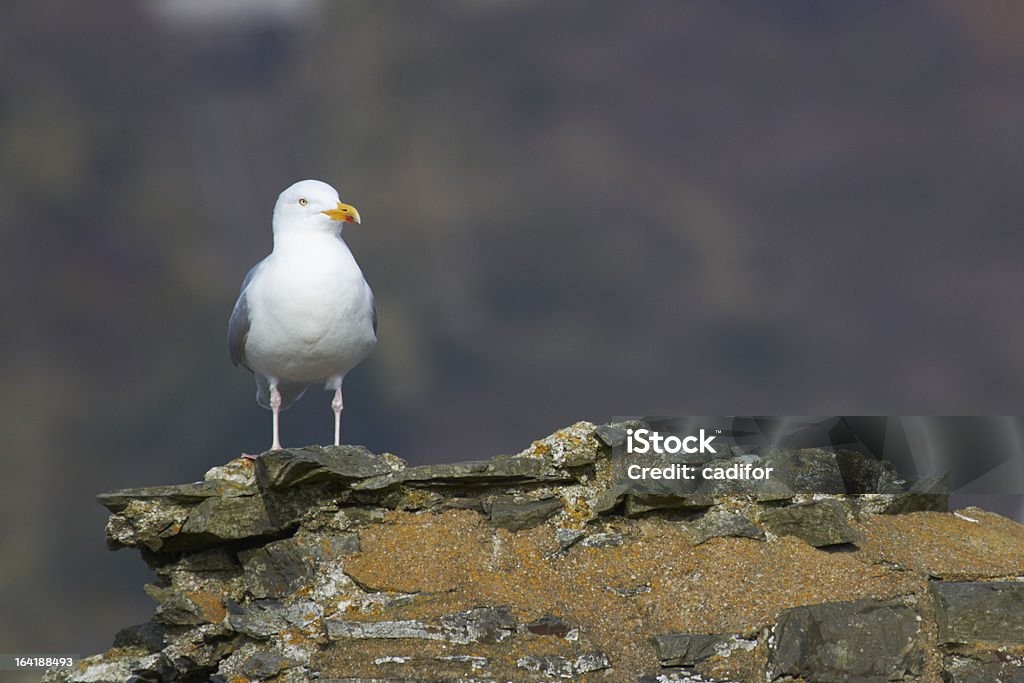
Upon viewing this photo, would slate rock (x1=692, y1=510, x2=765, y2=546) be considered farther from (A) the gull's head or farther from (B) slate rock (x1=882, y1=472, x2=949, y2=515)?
(A) the gull's head

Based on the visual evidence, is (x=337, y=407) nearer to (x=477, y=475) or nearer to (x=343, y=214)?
(x=477, y=475)

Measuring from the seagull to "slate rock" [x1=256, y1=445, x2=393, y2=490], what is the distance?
0.79 metres

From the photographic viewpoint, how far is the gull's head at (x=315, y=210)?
1046 centimetres

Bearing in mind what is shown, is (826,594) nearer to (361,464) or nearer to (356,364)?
(361,464)

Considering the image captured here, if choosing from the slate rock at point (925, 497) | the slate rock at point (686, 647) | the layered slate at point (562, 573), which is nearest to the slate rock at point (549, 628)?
the layered slate at point (562, 573)

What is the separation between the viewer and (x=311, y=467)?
32.2 ft

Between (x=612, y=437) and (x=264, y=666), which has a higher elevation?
(x=612, y=437)

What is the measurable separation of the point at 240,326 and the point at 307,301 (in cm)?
107

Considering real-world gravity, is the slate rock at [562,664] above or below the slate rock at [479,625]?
below

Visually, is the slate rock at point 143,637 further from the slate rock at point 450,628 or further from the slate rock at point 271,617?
the slate rock at point 450,628

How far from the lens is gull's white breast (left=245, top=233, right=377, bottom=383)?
1023cm

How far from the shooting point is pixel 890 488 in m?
10.5

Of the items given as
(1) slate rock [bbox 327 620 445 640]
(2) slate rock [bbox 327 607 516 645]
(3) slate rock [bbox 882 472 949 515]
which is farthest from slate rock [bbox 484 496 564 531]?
(3) slate rock [bbox 882 472 949 515]

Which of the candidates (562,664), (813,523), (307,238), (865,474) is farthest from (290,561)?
(865,474)
